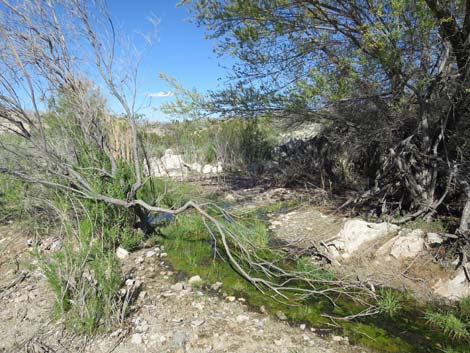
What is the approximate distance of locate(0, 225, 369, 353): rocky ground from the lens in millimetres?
2486

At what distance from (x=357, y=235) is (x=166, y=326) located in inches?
102

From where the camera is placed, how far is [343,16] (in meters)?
4.27

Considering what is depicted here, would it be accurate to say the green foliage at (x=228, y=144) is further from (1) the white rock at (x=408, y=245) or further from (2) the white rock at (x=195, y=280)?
(2) the white rock at (x=195, y=280)

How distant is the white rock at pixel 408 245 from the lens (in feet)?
11.8

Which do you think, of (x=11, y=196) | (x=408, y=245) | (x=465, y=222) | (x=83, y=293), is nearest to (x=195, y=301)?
(x=83, y=293)

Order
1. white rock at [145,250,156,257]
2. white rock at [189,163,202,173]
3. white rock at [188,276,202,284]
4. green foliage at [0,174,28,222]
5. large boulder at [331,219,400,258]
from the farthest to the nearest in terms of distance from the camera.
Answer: white rock at [189,163,202,173]
green foliage at [0,174,28,222]
white rock at [145,250,156,257]
large boulder at [331,219,400,258]
white rock at [188,276,202,284]

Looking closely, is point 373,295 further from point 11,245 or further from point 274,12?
point 11,245

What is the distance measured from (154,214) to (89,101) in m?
2.50

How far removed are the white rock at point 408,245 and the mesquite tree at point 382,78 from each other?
48 cm

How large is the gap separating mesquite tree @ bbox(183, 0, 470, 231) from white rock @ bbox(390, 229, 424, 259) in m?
0.48

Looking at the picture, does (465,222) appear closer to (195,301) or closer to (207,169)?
(195,301)

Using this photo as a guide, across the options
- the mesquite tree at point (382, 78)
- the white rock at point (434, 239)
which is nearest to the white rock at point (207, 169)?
the mesquite tree at point (382, 78)

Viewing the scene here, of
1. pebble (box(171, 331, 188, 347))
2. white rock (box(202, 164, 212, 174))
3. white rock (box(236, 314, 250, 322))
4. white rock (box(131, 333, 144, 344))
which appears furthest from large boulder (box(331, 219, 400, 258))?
white rock (box(202, 164, 212, 174))

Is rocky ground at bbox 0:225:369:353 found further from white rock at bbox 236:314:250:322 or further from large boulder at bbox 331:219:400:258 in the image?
large boulder at bbox 331:219:400:258
